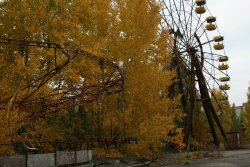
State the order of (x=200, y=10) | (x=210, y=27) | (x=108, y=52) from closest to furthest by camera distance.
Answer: (x=108, y=52)
(x=200, y=10)
(x=210, y=27)

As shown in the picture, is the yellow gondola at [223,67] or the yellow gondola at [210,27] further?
the yellow gondola at [223,67]

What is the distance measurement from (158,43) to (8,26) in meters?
8.12

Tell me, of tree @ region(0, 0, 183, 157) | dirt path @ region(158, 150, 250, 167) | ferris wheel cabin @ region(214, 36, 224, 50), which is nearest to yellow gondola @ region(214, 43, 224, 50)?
ferris wheel cabin @ region(214, 36, 224, 50)

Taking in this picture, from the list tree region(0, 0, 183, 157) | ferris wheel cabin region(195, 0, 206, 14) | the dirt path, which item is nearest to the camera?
the dirt path

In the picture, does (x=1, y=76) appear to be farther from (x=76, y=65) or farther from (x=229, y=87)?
(x=229, y=87)

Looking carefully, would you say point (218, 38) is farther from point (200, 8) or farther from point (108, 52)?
point (108, 52)

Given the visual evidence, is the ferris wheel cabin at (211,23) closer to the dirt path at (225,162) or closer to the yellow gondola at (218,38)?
the yellow gondola at (218,38)

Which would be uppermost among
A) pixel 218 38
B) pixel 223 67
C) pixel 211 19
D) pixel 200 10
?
pixel 200 10

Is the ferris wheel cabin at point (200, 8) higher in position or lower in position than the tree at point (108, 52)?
higher

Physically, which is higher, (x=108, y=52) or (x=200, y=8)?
(x=200, y=8)

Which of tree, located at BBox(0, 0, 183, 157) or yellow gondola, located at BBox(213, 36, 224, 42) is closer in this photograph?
tree, located at BBox(0, 0, 183, 157)

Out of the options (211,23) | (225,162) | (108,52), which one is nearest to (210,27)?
(211,23)

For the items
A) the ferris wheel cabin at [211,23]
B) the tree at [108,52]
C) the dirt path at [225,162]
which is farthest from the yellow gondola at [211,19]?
the dirt path at [225,162]

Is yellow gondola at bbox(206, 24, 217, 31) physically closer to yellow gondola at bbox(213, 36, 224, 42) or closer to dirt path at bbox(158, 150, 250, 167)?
yellow gondola at bbox(213, 36, 224, 42)
